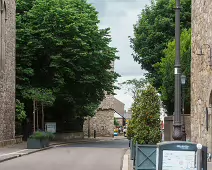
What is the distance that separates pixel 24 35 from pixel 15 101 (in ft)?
17.6

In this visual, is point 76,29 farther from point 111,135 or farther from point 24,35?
point 111,135

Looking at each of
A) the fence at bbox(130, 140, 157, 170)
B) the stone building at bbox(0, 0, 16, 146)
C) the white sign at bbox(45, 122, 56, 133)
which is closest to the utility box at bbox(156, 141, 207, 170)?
the fence at bbox(130, 140, 157, 170)

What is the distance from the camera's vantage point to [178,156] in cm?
908

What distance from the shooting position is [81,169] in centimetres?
1806

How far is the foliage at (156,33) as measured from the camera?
46.5m

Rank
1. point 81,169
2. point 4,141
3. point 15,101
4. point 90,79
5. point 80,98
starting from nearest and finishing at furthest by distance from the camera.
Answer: point 81,169 < point 4,141 < point 15,101 < point 90,79 < point 80,98

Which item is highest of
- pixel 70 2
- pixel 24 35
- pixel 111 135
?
pixel 70 2

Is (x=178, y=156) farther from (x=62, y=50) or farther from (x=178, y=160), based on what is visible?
(x=62, y=50)

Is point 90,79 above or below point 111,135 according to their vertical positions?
above

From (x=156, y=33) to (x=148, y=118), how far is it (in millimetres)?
30282

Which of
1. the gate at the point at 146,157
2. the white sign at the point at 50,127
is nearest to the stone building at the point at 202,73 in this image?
the gate at the point at 146,157

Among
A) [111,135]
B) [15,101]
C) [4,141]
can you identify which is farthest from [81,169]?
[111,135]

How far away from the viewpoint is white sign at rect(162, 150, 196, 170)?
902cm

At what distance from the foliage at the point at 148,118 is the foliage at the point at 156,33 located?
1136 inches
